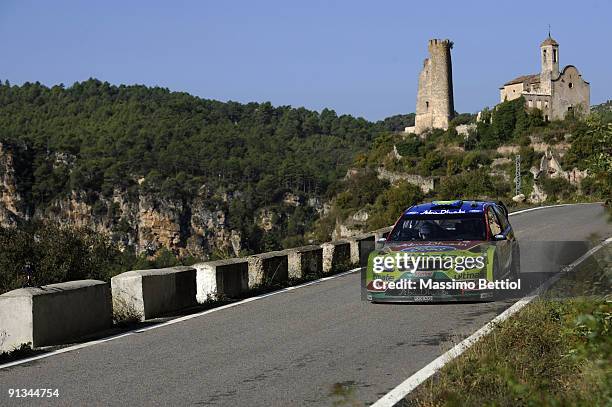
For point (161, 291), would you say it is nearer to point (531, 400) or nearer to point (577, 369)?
point (577, 369)

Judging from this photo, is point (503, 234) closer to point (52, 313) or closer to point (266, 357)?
point (266, 357)

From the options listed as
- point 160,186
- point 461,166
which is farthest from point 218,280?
point 160,186

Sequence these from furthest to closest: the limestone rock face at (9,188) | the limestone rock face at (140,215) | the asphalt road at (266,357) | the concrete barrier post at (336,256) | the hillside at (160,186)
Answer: the hillside at (160,186)
the limestone rock face at (9,188)
the limestone rock face at (140,215)
the concrete barrier post at (336,256)
the asphalt road at (266,357)

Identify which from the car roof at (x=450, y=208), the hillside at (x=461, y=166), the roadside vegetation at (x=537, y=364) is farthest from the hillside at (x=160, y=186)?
the roadside vegetation at (x=537, y=364)

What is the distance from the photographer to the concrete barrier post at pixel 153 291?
1295 centimetres

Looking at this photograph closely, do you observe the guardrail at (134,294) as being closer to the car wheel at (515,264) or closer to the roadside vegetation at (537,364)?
the car wheel at (515,264)

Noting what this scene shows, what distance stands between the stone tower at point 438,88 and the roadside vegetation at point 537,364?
12004 centimetres

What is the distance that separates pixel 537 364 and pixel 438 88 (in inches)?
4891

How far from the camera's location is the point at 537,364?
8.06 m

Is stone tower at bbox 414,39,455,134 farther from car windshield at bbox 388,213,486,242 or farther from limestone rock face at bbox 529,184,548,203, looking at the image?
car windshield at bbox 388,213,486,242

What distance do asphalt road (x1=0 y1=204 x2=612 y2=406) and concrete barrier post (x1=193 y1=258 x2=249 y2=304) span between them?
101cm

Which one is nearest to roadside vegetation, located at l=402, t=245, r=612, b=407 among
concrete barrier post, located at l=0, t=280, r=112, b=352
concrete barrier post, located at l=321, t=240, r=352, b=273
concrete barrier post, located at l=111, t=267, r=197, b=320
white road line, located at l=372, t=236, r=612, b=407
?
white road line, located at l=372, t=236, r=612, b=407

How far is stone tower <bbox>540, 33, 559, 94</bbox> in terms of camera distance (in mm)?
116750

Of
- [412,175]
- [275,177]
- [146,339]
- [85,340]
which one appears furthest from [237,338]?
[275,177]
